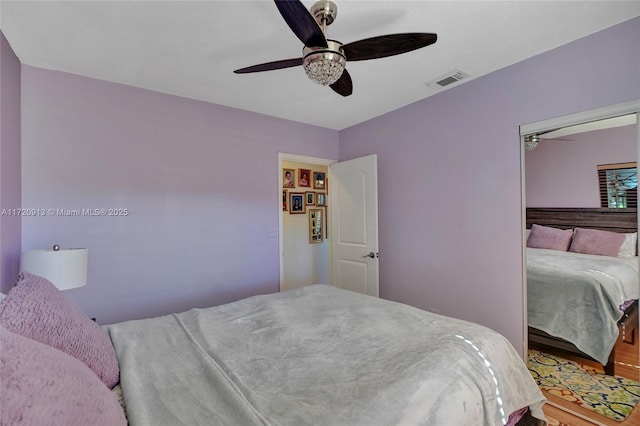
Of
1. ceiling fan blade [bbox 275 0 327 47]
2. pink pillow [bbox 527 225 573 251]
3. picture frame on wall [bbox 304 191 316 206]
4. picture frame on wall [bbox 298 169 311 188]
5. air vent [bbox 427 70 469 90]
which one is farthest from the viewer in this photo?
picture frame on wall [bbox 304 191 316 206]

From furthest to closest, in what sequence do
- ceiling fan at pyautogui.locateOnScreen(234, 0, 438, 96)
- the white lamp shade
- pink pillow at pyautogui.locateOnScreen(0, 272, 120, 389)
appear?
the white lamp shade, ceiling fan at pyautogui.locateOnScreen(234, 0, 438, 96), pink pillow at pyautogui.locateOnScreen(0, 272, 120, 389)

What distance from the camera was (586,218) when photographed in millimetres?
1907

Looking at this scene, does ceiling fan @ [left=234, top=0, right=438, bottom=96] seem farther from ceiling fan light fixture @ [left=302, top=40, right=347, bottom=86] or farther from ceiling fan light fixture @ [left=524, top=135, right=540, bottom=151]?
ceiling fan light fixture @ [left=524, top=135, right=540, bottom=151]

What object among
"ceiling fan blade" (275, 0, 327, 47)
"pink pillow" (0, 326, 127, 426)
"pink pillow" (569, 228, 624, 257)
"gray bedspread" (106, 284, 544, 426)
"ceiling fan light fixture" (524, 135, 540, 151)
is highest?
"ceiling fan blade" (275, 0, 327, 47)

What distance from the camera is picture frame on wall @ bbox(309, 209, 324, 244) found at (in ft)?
15.4

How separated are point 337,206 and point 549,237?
2184mm

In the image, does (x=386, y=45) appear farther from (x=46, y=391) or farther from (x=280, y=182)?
(x=280, y=182)

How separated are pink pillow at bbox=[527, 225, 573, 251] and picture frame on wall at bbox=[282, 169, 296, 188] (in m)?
3.13

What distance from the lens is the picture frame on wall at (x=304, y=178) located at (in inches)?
177

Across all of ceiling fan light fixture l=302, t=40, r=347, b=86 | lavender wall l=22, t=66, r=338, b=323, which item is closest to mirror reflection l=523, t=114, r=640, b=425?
ceiling fan light fixture l=302, t=40, r=347, b=86

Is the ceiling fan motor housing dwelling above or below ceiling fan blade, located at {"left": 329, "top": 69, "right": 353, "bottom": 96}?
above

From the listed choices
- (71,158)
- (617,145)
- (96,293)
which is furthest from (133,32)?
(617,145)

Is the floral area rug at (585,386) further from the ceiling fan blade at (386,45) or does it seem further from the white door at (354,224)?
the ceiling fan blade at (386,45)

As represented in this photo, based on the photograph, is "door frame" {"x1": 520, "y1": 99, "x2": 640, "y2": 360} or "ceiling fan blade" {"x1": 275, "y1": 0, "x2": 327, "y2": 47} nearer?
→ "ceiling fan blade" {"x1": 275, "y1": 0, "x2": 327, "y2": 47}
